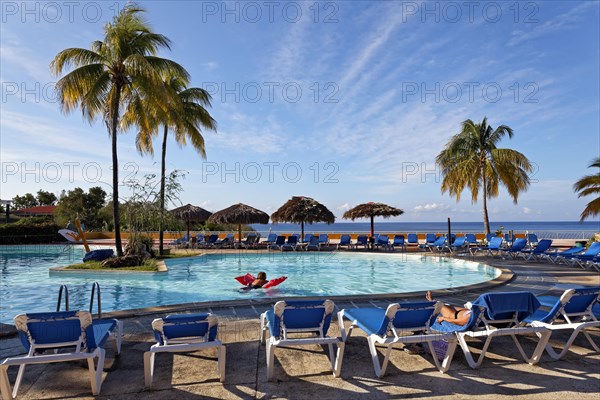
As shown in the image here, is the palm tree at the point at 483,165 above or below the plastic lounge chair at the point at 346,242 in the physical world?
above

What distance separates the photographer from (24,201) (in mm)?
69312

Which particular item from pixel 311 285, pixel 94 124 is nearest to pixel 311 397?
pixel 311 285

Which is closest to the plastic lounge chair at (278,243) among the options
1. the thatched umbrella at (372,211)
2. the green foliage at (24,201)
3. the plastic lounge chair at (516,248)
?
the thatched umbrella at (372,211)

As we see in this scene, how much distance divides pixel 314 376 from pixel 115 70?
42.4 feet

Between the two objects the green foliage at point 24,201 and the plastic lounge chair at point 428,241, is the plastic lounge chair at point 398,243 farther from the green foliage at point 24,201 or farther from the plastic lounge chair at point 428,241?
the green foliage at point 24,201

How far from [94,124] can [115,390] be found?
1323cm

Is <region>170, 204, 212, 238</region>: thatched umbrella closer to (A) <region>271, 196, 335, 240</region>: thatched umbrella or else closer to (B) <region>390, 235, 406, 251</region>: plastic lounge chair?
(A) <region>271, 196, 335, 240</region>: thatched umbrella

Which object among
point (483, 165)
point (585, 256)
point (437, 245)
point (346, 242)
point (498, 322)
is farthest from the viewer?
point (483, 165)

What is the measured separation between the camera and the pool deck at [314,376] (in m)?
3.30

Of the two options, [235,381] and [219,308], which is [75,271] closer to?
[219,308]

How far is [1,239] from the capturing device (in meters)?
25.3

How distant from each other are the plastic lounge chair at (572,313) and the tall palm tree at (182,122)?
13.4 meters

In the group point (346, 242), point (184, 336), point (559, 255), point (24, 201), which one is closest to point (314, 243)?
point (346, 242)

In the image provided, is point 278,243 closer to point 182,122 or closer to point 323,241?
point 323,241
